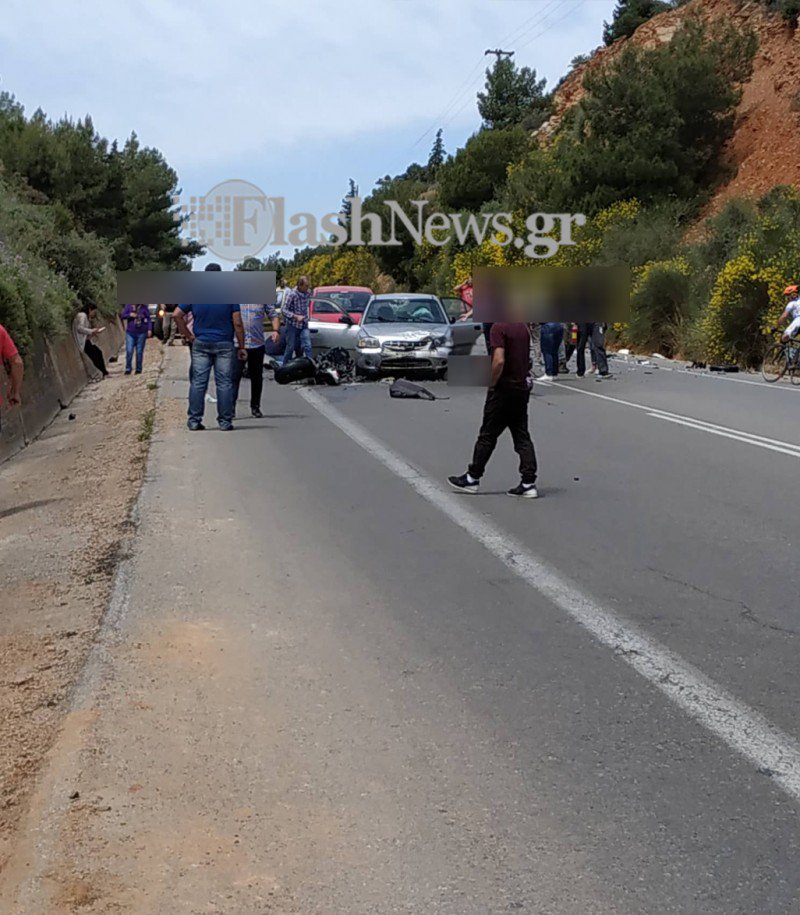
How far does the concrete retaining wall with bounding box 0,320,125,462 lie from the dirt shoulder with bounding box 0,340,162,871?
1.00 ft

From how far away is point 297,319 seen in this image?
21328 millimetres

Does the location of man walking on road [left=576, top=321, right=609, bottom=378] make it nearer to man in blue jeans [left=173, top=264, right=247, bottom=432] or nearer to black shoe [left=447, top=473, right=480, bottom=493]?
man in blue jeans [left=173, top=264, right=247, bottom=432]

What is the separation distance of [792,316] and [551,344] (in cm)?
423

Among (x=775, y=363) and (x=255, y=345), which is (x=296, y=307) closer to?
(x=255, y=345)

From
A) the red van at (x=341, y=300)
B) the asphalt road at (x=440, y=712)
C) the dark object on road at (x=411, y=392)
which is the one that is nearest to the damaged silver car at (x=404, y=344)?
the dark object on road at (x=411, y=392)

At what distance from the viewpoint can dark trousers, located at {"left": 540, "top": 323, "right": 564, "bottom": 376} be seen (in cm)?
2245

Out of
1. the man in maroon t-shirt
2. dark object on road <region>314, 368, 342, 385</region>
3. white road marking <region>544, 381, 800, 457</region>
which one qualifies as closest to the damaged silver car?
dark object on road <region>314, 368, 342, 385</region>

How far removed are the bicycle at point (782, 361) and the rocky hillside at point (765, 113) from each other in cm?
3001

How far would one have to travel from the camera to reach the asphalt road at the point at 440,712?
3.67 metres

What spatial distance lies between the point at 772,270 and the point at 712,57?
117 feet

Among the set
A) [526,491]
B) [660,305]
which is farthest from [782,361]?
[526,491]

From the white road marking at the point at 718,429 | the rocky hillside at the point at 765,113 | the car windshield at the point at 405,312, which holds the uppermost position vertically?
the rocky hillside at the point at 765,113

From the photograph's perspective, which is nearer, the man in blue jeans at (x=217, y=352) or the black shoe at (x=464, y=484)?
the black shoe at (x=464, y=484)

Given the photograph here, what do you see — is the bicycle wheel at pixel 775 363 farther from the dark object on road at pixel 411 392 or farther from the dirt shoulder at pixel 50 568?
the dirt shoulder at pixel 50 568
